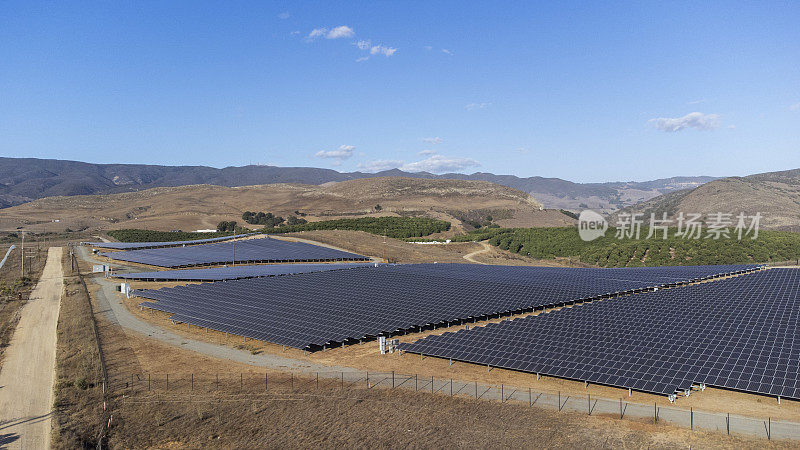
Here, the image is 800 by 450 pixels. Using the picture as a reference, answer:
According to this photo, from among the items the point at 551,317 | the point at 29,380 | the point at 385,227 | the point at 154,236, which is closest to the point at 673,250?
the point at 551,317

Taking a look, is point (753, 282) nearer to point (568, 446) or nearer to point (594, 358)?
point (594, 358)

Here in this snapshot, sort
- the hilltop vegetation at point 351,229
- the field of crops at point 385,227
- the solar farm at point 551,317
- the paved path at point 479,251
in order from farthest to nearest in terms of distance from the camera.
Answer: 1. the field of crops at point 385,227
2. the hilltop vegetation at point 351,229
3. the paved path at point 479,251
4. the solar farm at point 551,317

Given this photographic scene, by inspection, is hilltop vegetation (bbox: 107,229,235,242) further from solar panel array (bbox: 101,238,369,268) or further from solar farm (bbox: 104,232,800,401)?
solar farm (bbox: 104,232,800,401)

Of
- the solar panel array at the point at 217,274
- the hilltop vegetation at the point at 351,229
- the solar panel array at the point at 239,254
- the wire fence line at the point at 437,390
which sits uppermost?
the hilltop vegetation at the point at 351,229

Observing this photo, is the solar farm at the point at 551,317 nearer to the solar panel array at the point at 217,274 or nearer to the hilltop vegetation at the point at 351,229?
the solar panel array at the point at 217,274

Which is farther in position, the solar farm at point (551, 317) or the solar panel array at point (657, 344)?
the solar farm at point (551, 317)

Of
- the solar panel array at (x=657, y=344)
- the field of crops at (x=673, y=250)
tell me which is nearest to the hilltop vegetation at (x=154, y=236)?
the field of crops at (x=673, y=250)
